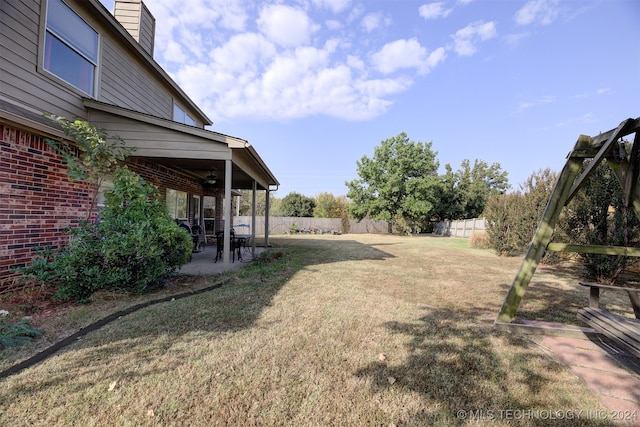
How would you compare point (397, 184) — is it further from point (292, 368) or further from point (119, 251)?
point (292, 368)

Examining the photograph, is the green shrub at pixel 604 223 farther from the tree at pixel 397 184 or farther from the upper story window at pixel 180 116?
the tree at pixel 397 184

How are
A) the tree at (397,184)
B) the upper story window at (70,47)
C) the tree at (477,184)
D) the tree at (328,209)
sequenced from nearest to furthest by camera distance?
the upper story window at (70,47) < the tree at (397,184) < the tree at (328,209) < the tree at (477,184)

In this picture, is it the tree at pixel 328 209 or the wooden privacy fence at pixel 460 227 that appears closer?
the wooden privacy fence at pixel 460 227

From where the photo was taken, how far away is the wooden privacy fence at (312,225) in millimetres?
24969

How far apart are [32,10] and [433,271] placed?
8949 millimetres

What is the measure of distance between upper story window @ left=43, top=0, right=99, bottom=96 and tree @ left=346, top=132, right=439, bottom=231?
918 inches

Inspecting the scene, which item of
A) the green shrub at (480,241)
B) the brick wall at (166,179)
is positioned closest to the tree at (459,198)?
the green shrub at (480,241)

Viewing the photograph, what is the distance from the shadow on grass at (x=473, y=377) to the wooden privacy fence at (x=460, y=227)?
18.8 metres

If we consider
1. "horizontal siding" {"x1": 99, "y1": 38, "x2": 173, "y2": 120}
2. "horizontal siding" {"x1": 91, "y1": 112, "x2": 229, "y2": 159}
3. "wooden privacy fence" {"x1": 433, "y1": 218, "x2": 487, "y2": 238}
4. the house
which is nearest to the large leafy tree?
the house

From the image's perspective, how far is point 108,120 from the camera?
5371mm

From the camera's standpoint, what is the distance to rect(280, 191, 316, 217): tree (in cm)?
3053

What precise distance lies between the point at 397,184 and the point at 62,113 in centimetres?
2474

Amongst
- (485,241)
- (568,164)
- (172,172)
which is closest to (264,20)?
(172,172)

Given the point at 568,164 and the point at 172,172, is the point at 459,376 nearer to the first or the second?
the point at 568,164
